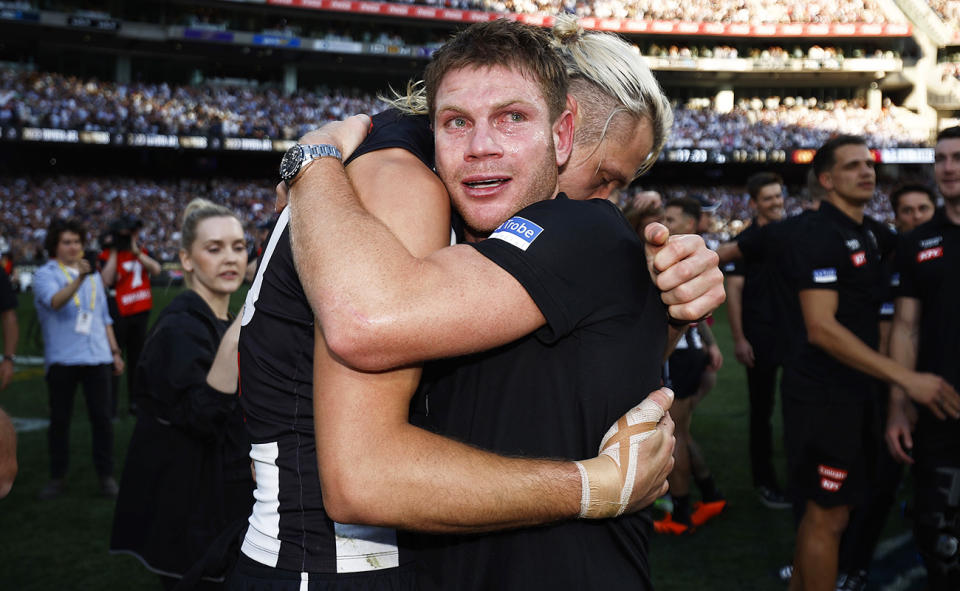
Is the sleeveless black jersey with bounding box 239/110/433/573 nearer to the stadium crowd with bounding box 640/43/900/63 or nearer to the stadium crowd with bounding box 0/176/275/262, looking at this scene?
the stadium crowd with bounding box 0/176/275/262

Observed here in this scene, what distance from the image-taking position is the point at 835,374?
4301 mm

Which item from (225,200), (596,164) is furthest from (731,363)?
(225,200)

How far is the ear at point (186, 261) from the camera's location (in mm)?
3988

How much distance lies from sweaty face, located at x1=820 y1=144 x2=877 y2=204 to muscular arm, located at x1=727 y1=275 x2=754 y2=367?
2442 mm

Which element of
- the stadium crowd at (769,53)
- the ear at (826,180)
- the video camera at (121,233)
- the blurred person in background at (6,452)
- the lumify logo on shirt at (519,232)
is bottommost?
the blurred person in background at (6,452)

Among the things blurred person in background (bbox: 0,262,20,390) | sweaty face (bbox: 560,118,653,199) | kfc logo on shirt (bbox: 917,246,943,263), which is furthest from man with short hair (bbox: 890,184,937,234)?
blurred person in background (bbox: 0,262,20,390)

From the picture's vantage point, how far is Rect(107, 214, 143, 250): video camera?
9.00m

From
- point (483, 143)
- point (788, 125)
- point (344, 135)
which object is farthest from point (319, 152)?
point (788, 125)

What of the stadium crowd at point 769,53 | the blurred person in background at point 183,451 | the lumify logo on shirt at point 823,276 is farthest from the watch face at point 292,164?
the stadium crowd at point 769,53

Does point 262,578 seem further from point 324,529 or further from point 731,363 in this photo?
point 731,363

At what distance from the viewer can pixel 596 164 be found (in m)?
2.19

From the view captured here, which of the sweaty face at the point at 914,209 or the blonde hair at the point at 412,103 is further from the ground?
the blonde hair at the point at 412,103

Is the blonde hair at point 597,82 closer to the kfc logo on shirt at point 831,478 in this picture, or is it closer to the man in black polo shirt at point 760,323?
the kfc logo on shirt at point 831,478

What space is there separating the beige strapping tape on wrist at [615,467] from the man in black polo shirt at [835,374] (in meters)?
2.70
